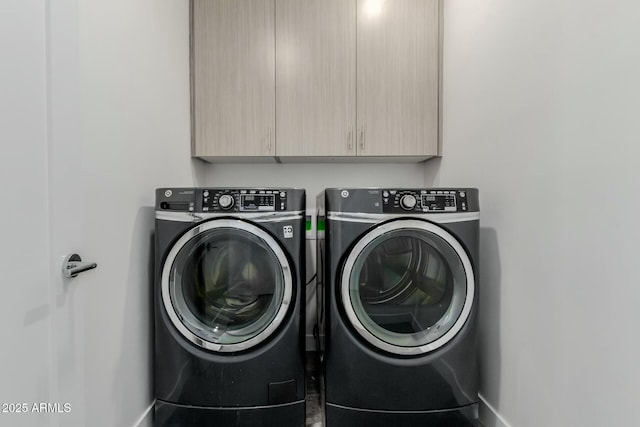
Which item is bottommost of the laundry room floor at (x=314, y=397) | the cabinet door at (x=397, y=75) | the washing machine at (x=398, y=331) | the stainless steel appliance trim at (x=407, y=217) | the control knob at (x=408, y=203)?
the laundry room floor at (x=314, y=397)

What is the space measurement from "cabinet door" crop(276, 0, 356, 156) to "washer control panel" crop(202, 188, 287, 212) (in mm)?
669

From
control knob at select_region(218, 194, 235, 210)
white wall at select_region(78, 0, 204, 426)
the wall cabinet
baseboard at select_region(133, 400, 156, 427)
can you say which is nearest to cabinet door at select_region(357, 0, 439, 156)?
the wall cabinet

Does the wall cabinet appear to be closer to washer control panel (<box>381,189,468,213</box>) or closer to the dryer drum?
washer control panel (<box>381,189,468,213</box>)

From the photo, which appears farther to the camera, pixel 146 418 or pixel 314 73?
pixel 314 73

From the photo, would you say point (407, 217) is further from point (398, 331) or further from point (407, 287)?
point (398, 331)

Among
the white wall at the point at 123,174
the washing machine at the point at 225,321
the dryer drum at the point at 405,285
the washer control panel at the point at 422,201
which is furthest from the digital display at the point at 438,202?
the white wall at the point at 123,174

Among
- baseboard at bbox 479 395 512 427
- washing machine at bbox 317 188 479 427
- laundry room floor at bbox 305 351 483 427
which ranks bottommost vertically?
laundry room floor at bbox 305 351 483 427

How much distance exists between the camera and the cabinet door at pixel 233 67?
5.92ft

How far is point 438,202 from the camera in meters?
1.24

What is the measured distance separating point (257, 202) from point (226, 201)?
13cm

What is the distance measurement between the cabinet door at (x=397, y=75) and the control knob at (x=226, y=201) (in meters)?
0.96

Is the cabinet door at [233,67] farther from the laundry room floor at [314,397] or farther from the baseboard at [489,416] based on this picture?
the baseboard at [489,416]

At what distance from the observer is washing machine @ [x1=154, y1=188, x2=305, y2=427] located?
1.22 meters

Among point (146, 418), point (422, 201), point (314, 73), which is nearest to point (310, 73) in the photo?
point (314, 73)
